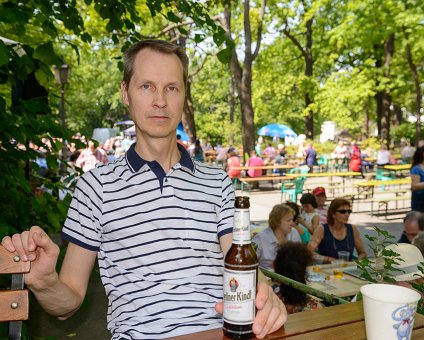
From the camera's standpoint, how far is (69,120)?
2256 inches

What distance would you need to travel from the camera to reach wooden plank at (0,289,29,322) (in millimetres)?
1546

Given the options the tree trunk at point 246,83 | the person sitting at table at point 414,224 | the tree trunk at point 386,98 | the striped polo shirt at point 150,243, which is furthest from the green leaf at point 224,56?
the tree trunk at point 386,98

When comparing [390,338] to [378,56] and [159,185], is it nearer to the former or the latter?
[159,185]

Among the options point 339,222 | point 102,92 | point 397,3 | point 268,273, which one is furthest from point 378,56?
point 102,92

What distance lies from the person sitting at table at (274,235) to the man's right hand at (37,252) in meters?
4.36

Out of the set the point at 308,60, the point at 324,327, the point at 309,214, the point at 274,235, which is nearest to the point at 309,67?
the point at 308,60

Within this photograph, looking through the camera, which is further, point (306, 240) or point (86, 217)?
point (306, 240)

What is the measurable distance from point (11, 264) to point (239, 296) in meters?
0.73

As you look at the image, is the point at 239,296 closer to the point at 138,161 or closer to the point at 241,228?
the point at 241,228

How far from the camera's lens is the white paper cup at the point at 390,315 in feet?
4.35

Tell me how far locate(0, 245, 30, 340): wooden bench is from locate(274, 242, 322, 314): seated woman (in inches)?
119

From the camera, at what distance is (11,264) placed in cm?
152

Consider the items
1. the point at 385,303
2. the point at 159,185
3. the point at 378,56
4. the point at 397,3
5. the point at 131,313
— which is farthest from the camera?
the point at 378,56

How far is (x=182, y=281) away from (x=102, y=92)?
59455 mm
